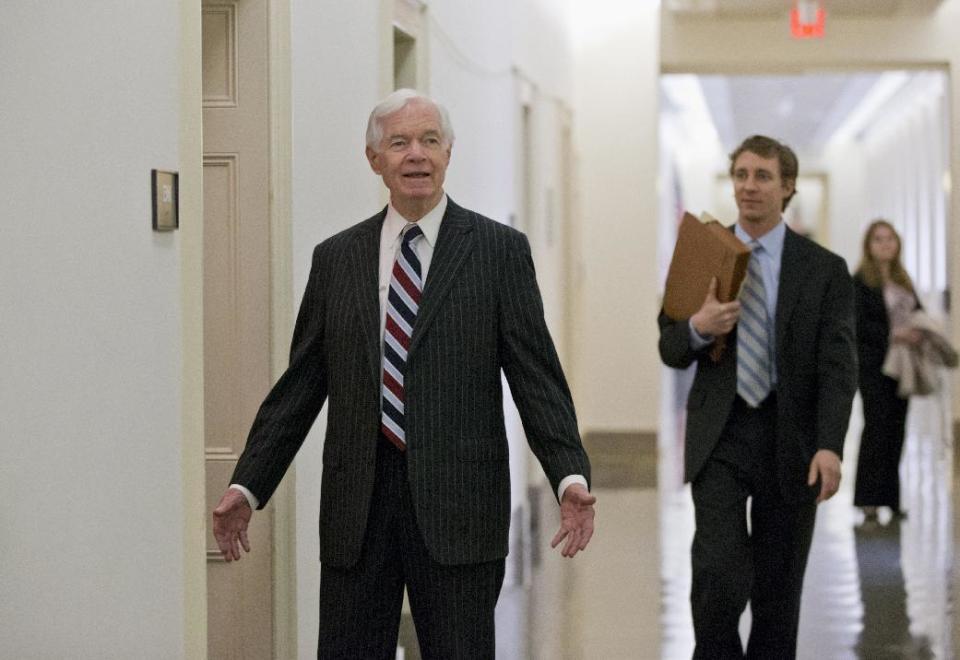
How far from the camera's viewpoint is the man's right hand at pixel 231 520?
11.4 feet

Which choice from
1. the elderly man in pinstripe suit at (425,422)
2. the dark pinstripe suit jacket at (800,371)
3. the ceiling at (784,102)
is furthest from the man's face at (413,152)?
the ceiling at (784,102)

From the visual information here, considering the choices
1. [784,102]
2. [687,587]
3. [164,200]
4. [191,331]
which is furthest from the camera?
[784,102]

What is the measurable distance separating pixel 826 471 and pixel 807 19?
8.71 metres

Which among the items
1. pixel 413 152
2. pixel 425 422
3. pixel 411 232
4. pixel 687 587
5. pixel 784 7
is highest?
pixel 784 7

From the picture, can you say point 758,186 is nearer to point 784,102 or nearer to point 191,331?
point 191,331

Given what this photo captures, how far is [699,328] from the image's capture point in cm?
478

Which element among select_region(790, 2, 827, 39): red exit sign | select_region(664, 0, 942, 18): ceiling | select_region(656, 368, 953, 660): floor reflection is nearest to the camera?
select_region(656, 368, 953, 660): floor reflection

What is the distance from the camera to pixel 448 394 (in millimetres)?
3393

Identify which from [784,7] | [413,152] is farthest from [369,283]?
[784,7]

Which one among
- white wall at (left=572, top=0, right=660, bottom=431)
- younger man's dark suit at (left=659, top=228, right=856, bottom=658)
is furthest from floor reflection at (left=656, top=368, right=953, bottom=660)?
white wall at (left=572, top=0, right=660, bottom=431)

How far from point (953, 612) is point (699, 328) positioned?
2.70 metres

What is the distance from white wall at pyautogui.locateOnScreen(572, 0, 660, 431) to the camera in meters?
14.0

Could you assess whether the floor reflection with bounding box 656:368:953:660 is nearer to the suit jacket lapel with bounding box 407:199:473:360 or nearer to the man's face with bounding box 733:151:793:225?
the man's face with bounding box 733:151:793:225

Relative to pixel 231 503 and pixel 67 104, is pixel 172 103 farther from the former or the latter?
pixel 231 503
